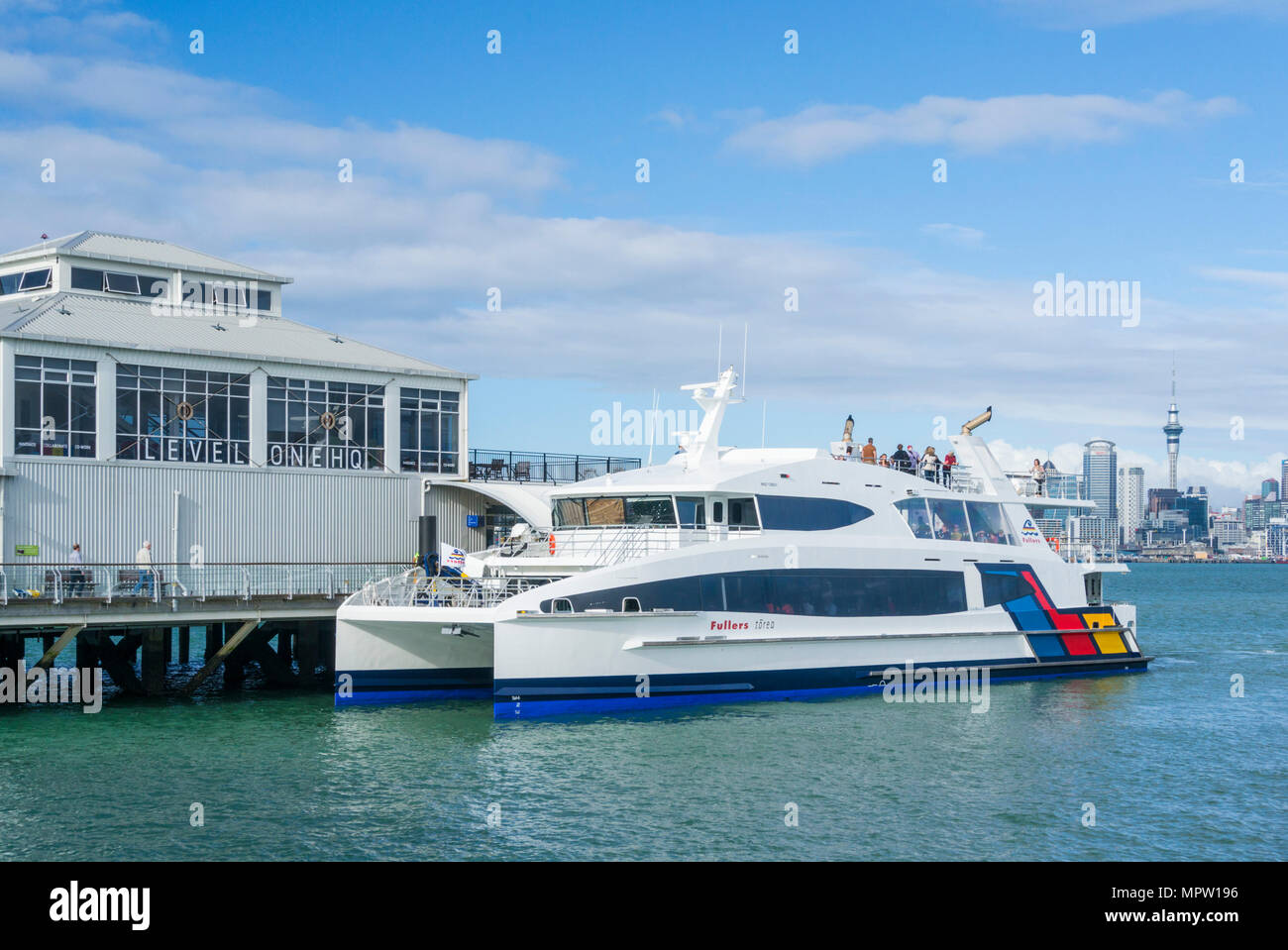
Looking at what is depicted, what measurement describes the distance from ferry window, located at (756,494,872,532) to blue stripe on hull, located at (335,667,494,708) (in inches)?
265

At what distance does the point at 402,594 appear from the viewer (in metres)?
24.8

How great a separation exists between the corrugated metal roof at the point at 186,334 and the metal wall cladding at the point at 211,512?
8.84 feet

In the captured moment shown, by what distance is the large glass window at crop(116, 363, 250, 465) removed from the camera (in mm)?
27953

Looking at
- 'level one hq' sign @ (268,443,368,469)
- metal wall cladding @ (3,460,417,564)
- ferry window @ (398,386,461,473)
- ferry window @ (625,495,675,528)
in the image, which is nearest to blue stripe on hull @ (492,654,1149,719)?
ferry window @ (625,495,675,528)

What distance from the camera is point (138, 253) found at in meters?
32.8

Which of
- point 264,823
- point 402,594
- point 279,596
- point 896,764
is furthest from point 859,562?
point 264,823

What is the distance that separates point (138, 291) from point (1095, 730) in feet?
82.0

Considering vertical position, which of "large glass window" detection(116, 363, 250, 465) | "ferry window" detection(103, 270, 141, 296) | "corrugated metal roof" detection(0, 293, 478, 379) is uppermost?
"ferry window" detection(103, 270, 141, 296)

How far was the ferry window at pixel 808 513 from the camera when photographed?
2525 cm

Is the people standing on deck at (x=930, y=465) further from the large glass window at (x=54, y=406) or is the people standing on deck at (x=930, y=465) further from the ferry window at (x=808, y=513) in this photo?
the large glass window at (x=54, y=406)

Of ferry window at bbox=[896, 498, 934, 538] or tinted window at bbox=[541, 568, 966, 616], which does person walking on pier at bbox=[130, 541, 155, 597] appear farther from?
ferry window at bbox=[896, 498, 934, 538]

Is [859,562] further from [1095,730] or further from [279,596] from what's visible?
Answer: [279,596]

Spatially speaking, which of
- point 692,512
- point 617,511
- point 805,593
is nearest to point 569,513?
point 617,511
